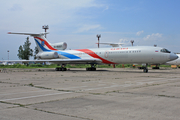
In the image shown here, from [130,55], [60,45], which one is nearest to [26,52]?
[60,45]

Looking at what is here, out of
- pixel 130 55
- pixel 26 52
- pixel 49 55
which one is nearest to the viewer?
pixel 130 55

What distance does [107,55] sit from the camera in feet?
98.3

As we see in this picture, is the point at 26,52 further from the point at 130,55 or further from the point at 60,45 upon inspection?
the point at 130,55

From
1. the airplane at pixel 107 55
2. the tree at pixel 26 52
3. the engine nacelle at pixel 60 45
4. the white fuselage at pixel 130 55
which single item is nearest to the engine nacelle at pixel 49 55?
the airplane at pixel 107 55

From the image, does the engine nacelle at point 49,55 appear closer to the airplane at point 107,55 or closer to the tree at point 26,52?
the airplane at point 107,55

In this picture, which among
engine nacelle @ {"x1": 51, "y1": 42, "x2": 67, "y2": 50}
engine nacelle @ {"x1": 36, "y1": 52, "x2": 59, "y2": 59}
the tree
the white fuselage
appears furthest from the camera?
the tree

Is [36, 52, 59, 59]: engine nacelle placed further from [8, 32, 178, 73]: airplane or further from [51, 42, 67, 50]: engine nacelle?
[51, 42, 67, 50]: engine nacelle

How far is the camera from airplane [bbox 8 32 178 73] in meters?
25.6

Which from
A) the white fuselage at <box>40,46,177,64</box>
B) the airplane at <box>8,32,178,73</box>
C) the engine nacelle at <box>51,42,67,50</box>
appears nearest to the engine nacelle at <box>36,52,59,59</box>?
the airplane at <box>8,32,178,73</box>

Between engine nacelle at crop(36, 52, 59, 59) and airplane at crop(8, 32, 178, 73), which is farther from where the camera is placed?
engine nacelle at crop(36, 52, 59, 59)

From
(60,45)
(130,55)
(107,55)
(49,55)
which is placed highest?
(60,45)

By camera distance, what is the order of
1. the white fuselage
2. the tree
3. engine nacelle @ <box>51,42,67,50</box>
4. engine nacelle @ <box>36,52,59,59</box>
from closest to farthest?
the white fuselage, engine nacelle @ <box>36,52,59,59</box>, engine nacelle @ <box>51,42,67,50</box>, the tree

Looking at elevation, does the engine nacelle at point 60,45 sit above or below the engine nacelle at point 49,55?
above

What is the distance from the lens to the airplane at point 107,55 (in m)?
25.6
